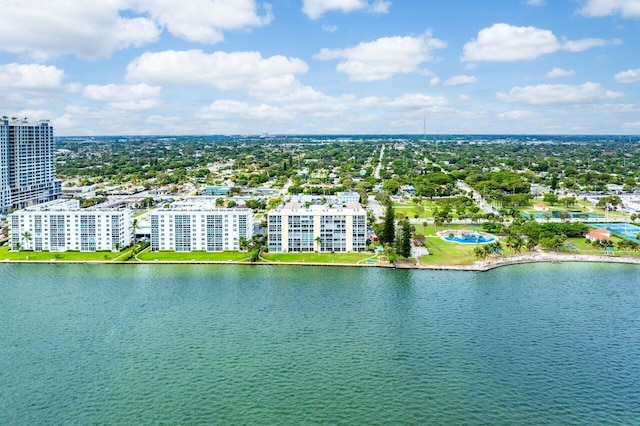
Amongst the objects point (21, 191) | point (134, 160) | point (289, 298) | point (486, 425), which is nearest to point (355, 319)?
point (289, 298)

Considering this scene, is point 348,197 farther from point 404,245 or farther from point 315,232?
point 404,245

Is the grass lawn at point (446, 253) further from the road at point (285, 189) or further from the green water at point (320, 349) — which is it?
the road at point (285, 189)

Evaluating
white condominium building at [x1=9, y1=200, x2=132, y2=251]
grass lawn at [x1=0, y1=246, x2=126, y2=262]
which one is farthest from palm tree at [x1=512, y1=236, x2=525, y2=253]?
white condominium building at [x1=9, y1=200, x2=132, y2=251]

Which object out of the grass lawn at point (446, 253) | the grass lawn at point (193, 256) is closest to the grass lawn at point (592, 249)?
the grass lawn at point (446, 253)

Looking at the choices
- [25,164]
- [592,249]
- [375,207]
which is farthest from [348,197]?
[25,164]

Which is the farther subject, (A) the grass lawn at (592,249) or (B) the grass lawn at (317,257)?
(A) the grass lawn at (592,249)

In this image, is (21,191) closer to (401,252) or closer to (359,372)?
(401,252)
